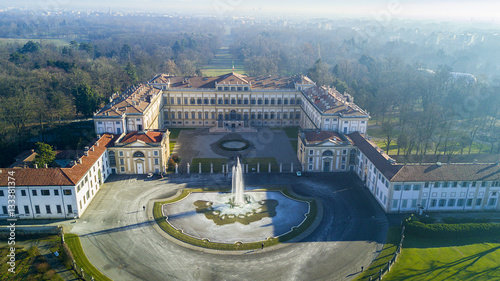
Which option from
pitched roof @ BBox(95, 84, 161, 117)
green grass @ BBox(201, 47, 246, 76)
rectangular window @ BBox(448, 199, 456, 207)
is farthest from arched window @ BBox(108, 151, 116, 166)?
green grass @ BBox(201, 47, 246, 76)

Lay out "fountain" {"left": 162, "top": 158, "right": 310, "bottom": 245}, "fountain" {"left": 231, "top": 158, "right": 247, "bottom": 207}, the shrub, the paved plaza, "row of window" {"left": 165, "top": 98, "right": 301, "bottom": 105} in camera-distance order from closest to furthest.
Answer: "fountain" {"left": 162, "top": 158, "right": 310, "bottom": 245}
the shrub
"fountain" {"left": 231, "top": 158, "right": 247, "bottom": 207}
the paved plaza
"row of window" {"left": 165, "top": 98, "right": 301, "bottom": 105}

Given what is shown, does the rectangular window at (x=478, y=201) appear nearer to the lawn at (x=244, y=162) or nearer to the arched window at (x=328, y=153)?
the arched window at (x=328, y=153)

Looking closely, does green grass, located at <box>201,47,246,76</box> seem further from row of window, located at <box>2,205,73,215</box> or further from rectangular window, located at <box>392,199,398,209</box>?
rectangular window, located at <box>392,199,398,209</box>

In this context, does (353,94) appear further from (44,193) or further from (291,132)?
(44,193)

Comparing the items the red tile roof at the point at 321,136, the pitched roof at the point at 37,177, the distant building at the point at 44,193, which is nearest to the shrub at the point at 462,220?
the red tile roof at the point at 321,136

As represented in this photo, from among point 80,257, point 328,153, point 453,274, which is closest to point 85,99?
point 80,257

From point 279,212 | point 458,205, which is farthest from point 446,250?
point 279,212
